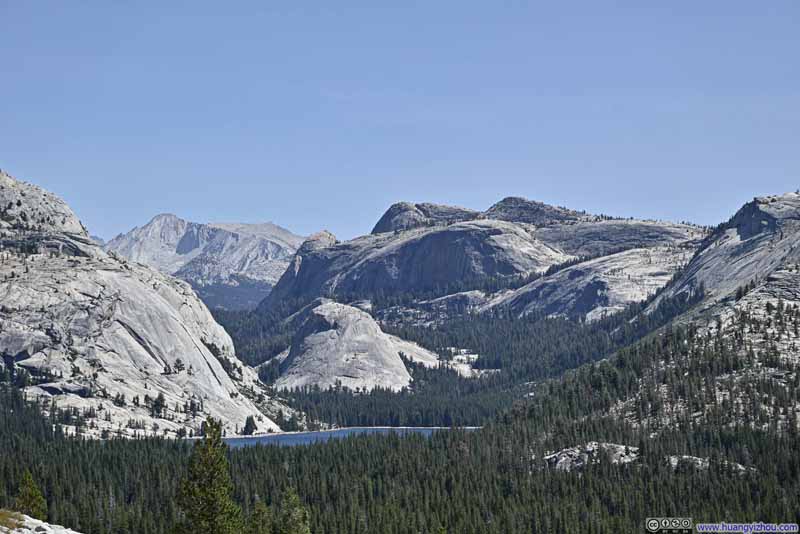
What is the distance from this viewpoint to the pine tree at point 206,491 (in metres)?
119

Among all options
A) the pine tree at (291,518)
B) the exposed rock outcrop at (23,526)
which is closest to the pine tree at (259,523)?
the pine tree at (291,518)

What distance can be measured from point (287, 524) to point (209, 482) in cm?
3901

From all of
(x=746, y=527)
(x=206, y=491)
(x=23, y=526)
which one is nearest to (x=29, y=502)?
(x=206, y=491)

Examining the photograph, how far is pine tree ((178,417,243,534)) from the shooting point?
11938cm

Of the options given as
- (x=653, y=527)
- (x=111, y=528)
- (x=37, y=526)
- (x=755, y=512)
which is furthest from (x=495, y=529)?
(x=37, y=526)

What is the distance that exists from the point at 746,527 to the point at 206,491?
9889 cm

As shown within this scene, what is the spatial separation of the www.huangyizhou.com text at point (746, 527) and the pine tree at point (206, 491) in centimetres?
9107

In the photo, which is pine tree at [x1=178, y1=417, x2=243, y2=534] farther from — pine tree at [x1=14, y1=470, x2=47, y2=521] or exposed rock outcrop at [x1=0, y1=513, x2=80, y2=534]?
pine tree at [x1=14, y1=470, x2=47, y2=521]

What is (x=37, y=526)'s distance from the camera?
4402 inches

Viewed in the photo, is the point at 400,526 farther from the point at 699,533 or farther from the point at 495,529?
the point at 699,533

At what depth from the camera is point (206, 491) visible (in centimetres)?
11969

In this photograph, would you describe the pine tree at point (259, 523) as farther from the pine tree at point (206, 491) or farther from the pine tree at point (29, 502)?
the pine tree at point (29, 502)

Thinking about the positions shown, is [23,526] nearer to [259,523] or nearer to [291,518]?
[259,523]

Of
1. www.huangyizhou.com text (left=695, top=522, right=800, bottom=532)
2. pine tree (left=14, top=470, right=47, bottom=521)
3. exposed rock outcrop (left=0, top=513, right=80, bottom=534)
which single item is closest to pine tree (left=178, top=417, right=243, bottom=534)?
exposed rock outcrop (left=0, top=513, right=80, bottom=534)
